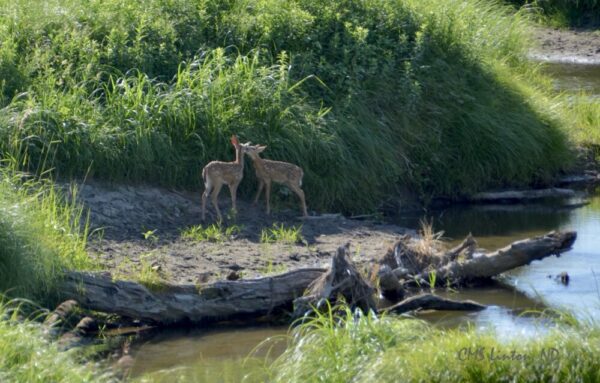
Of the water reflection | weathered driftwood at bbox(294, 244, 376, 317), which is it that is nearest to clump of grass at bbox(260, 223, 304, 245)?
weathered driftwood at bbox(294, 244, 376, 317)

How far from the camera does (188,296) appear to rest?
10008 millimetres

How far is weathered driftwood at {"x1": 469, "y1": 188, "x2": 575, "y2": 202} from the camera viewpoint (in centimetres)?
1518

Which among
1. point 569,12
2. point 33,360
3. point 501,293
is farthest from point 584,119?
point 33,360

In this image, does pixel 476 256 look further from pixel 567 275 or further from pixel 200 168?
pixel 200 168

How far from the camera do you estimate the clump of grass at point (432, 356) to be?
7.51 meters

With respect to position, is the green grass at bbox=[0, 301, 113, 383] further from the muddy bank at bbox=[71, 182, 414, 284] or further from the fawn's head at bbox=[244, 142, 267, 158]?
the fawn's head at bbox=[244, 142, 267, 158]

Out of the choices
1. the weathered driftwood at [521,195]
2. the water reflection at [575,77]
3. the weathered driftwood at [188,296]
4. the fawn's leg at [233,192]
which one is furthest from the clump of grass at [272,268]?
the water reflection at [575,77]

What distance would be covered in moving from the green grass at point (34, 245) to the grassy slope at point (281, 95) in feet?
4.98

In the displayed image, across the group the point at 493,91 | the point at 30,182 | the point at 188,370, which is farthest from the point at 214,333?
the point at 493,91

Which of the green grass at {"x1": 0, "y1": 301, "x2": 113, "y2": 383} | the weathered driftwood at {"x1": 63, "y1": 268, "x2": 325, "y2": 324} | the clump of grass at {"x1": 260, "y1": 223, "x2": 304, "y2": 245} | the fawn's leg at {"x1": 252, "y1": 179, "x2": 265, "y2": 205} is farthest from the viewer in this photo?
the fawn's leg at {"x1": 252, "y1": 179, "x2": 265, "y2": 205}

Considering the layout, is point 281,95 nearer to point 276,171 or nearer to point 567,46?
point 276,171

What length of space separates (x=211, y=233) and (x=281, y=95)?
96.0 inches

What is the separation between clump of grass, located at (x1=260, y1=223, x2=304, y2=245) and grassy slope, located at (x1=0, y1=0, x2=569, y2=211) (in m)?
Answer: 1.20

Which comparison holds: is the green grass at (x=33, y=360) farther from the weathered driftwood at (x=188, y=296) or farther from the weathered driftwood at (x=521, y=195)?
the weathered driftwood at (x=521, y=195)
